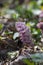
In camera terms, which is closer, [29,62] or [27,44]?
[29,62]

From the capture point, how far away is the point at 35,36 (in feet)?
9.33

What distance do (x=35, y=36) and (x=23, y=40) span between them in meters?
0.45

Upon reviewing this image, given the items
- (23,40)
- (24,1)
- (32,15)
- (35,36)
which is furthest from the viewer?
(24,1)

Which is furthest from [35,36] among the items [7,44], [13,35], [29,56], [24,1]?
[24,1]

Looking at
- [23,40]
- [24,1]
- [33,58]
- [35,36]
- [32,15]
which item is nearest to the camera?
[33,58]

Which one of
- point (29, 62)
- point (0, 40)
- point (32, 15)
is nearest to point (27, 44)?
point (0, 40)

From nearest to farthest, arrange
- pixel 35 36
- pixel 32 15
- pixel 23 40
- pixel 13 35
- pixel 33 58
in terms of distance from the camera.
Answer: pixel 33 58
pixel 23 40
pixel 13 35
pixel 35 36
pixel 32 15

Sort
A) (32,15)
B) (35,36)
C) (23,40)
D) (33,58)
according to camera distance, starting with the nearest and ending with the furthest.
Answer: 1. (33,58)
2. (23,40)
3. (35,36)
4. (32,15)

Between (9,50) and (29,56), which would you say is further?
(9,50)

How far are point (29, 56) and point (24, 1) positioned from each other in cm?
442

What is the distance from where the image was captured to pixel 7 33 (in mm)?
2688

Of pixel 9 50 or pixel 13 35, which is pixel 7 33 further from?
pixel 9 50

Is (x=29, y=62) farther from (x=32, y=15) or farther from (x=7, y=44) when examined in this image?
(x=32, y=15)

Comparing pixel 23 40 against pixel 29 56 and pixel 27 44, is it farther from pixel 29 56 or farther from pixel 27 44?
pixel 29 56
